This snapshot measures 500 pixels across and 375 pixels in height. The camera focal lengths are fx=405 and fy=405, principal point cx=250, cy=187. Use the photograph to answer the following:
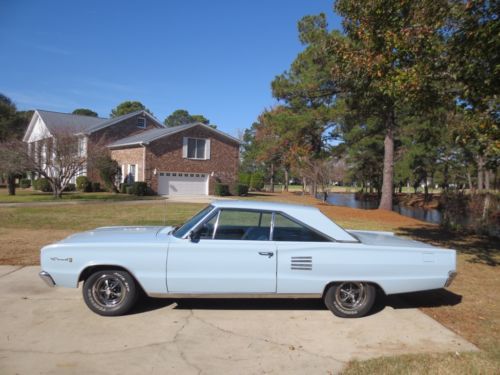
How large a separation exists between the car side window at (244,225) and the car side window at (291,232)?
0.10 m

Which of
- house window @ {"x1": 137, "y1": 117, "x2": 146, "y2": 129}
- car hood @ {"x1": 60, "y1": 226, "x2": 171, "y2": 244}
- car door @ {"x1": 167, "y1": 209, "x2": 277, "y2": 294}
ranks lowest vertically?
car door @ {"x1": 167, "y1": 209, "x2": 277, "y2": 294}

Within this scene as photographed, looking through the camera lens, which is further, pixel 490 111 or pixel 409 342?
pixel 490 111

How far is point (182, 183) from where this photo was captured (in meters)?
31.8

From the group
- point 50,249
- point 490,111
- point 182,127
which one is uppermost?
point 182,127

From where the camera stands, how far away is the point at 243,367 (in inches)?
148

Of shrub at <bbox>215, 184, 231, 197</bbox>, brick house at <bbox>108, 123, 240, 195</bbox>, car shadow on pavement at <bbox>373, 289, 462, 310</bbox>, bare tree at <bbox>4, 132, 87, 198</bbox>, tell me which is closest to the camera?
car shadow on pavement at <bbox>373, 289, 462, 310</bbox>

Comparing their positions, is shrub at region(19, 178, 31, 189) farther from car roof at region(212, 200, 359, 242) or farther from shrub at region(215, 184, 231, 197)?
car roof at region(212, 200, 359, 242)

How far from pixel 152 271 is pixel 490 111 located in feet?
19.9

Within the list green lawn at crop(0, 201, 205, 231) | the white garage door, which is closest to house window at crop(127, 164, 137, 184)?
the white garage door

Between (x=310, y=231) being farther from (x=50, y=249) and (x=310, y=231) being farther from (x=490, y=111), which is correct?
(x=490, y=111)

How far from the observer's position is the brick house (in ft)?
98.3

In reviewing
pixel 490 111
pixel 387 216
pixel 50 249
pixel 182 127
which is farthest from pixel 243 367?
pixel 182 127

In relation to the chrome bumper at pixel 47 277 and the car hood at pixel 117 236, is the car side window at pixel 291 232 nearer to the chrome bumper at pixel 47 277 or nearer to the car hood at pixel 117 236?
the car hood at pixel 117 236

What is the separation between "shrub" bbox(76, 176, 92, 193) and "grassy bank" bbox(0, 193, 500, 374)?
14.3 meters
